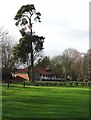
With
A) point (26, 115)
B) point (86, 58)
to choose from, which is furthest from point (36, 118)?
point (86, 58)

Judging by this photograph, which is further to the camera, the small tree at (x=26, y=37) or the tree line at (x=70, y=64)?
the tree line at (x=70, y=64)

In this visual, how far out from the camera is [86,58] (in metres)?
85.8

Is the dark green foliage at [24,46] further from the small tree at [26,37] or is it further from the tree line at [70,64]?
the tree line at [70,64]

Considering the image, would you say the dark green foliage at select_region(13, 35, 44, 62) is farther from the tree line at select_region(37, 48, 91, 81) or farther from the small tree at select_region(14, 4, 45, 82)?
the tree line at select_region(37, 48, 91, 81)

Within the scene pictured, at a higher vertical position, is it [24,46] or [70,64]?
[24,46]

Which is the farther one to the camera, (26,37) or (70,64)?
(70,64)

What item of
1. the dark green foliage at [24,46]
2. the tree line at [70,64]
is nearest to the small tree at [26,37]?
the dark green foliage at [24,46]

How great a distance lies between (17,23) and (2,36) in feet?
23.1

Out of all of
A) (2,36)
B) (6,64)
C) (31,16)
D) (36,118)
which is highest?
(31,16)

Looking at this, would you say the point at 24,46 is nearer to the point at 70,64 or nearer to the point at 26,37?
the point at 26,37

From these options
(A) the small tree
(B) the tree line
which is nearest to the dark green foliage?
(A) the small tree

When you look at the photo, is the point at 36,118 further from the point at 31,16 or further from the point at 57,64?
the point at 57,64

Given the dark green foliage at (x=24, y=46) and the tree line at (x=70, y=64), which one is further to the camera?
the tree line at (x=70, y=64)

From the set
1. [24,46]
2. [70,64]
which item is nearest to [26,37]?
[24,46]
